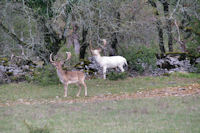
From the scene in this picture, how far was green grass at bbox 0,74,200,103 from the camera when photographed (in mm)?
13992

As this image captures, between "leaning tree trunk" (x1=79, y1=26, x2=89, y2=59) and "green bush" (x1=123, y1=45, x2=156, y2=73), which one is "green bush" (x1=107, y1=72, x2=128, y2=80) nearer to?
"green bush" (x1=123, y1=45, x2=156, y2=73)

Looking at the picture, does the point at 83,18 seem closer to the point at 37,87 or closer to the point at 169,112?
the point at 37,87

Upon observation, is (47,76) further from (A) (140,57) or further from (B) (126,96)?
(A) (140,57)

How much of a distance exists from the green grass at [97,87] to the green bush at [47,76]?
26cm

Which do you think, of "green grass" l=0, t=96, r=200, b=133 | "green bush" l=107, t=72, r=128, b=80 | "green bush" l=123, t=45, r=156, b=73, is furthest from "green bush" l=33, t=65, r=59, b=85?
"green grass" l=0, t=96, r=200, b=133

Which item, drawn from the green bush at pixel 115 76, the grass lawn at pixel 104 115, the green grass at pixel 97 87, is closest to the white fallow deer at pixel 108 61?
the green bush at pixel 115 76

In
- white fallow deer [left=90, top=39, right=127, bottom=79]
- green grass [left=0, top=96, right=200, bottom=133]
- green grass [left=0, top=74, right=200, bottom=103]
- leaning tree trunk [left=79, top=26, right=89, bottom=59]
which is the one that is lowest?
green grass [left=0, top=96, right=200, bottom=133]

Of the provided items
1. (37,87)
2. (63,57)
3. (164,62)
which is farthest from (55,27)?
(164,62)

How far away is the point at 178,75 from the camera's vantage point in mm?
18359

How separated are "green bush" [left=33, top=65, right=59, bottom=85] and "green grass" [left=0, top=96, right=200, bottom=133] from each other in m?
5.02

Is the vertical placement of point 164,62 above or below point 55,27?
below

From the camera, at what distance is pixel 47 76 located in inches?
653

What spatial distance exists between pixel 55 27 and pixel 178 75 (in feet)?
22.2

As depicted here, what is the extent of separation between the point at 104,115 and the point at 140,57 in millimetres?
9986
